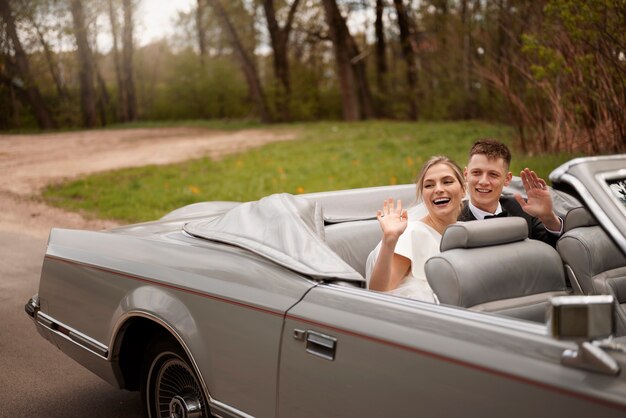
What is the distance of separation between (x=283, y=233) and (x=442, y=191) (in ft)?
2.62

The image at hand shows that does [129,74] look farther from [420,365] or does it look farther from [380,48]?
[420,365]

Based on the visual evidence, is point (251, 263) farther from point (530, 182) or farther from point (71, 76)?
point (71, 76)

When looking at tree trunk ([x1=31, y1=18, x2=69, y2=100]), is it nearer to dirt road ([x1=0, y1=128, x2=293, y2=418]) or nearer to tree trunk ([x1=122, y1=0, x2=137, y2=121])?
dirt road ([x1=0, y1=128, x2=293, y2=418])

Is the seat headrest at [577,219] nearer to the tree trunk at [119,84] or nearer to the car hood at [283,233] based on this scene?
the car hood at [283,233]

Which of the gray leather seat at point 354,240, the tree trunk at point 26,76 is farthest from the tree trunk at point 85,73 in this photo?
the gray leather seat at point 354,240

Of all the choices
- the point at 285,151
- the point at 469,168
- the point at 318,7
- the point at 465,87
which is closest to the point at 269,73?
the point at 318,7

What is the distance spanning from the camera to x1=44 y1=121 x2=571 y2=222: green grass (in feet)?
33.3

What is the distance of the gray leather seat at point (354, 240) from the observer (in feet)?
12.2

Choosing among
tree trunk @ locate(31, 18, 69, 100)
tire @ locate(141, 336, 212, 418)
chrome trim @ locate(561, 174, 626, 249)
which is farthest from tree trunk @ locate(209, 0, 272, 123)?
chrome trim @ locate(561, 174, 626, 249)

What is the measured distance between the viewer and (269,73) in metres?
38.8

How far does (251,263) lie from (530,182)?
1.32 metres

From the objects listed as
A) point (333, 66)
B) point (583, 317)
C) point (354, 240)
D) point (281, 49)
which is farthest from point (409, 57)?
point (583, 317)

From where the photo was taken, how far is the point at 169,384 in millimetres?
3148

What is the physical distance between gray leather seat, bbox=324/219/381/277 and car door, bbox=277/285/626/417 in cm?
124
